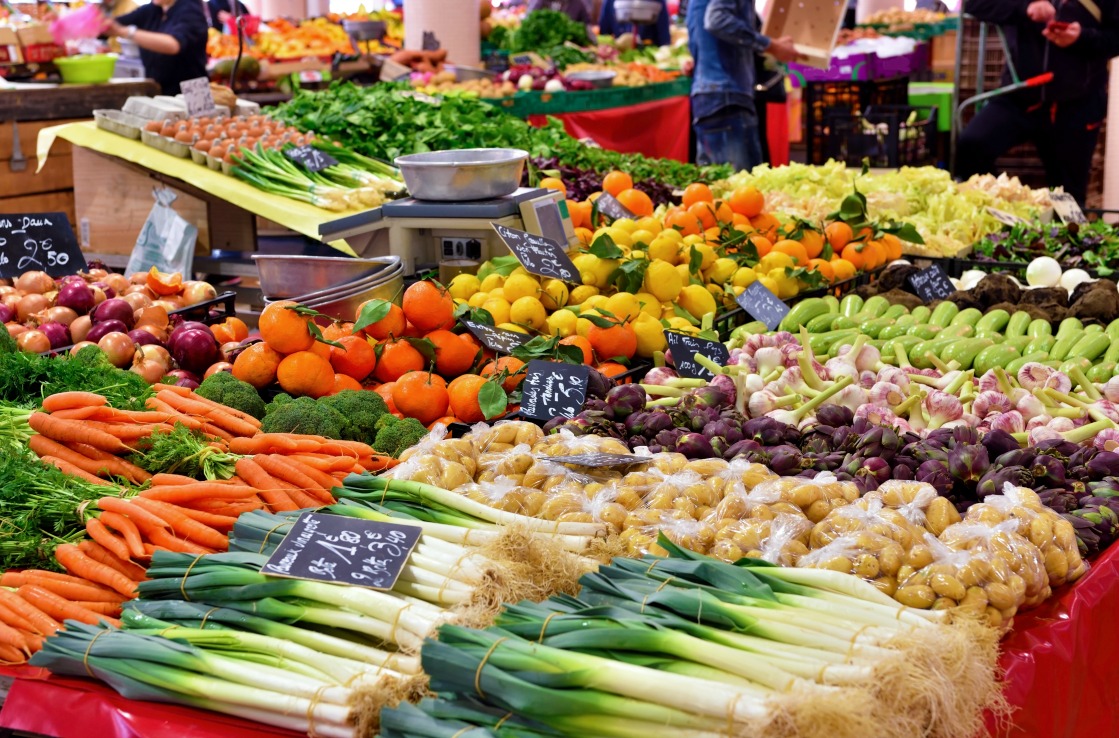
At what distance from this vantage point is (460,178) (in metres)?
3.75

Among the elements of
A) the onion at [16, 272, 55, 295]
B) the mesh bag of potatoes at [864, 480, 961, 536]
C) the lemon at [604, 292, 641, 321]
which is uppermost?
the onion at [16, 272, 55, 295]

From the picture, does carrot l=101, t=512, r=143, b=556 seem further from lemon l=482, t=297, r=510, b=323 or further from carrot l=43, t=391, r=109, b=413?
lemon l=482, t=297, r=510, b=323

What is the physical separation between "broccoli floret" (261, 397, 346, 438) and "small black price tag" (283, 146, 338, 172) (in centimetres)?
285

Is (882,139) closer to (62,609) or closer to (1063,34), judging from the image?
(1063,34)

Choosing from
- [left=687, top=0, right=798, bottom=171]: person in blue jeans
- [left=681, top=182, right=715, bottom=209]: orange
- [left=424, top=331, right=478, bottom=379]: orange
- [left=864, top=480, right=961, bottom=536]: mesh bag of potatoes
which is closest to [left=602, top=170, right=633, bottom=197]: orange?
[left=681, top=182, right=715, bottom=209]: orange

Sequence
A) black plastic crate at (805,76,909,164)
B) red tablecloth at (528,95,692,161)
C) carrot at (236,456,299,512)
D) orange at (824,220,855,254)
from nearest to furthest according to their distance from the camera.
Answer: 1. carrot at (236,456,299,512)
2. orange at (824,220,855,254)
3. red tablecloth at (528,95,692,161)
4. black plastic crate at (805,76,909,164)

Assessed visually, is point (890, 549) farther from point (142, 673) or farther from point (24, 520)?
point (24, 520)

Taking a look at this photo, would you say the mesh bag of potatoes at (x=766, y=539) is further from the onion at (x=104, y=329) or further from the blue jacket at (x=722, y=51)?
the blue jacket at (x=722, y=51)

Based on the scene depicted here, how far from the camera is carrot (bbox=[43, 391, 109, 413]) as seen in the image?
2525 millimetres

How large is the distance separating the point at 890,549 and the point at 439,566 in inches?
31.0

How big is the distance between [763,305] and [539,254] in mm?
806

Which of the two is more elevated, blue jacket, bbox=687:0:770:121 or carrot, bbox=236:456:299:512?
blue jacket, bbox=687:0:770:121

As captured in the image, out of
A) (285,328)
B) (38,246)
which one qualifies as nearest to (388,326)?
(285,328)

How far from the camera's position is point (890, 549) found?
6.36 feet
